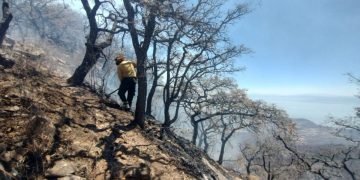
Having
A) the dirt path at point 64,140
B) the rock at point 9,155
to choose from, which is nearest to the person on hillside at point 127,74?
the dirt path at point 64,140

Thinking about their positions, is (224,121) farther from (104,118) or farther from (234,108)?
(104,118)

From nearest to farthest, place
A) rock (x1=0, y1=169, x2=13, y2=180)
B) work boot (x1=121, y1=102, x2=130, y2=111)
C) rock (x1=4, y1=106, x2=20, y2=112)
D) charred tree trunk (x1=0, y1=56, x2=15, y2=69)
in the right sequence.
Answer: rock (x1=0, y1=169, x2=13, y2=180) < rock (x1=4, y1=106, x2=20, y2=112) < charred tree trunk (x1=0, y1=56, x2=15, y2=69) < work boot (x1=121, y1=102, x2=130, y2=111)

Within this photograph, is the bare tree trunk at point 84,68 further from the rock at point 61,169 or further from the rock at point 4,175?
the rock at point 4,175

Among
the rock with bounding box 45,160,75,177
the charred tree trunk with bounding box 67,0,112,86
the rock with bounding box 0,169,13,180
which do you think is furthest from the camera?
the charred tree trunk with bounding box 67,0,112,86

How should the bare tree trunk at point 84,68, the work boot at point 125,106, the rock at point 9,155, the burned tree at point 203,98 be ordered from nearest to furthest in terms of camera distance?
1. the rock at point 9,155
2. the work boot at point 125,106
3. the bare tree trunk at point 84,68
4. the burned tree at point 203,98

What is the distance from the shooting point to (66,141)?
698 cm

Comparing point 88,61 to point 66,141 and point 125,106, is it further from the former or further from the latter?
point 66,141

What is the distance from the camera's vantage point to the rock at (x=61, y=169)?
5918mm

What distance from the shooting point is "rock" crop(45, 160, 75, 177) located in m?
5.92

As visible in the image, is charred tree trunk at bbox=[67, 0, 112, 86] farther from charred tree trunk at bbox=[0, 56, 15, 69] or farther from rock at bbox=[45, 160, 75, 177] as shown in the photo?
rock at bbox=[45, 160, 75, 177]

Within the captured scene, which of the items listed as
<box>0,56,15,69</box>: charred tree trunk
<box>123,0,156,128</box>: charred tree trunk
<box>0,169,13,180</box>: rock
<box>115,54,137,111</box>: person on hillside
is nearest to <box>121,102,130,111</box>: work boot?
<box>115,54,137,111</box>: person on hillside

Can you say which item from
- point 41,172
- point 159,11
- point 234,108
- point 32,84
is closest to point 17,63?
point 32,84

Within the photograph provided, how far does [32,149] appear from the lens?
6141 mm

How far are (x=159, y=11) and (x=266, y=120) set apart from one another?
13.5m
